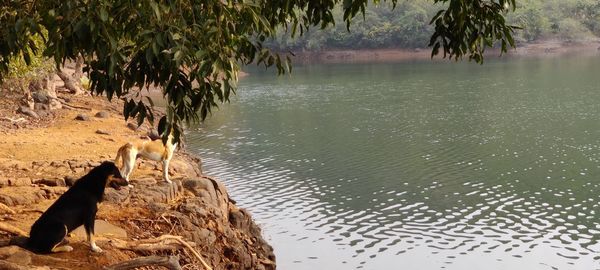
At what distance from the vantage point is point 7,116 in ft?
89.1

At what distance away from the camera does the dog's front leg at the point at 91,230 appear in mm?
9258

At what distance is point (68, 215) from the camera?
9.05 meters

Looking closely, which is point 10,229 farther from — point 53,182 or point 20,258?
point 53,182

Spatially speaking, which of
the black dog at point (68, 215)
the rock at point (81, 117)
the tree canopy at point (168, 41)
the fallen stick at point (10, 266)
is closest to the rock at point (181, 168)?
the black dog at point (68, 215)

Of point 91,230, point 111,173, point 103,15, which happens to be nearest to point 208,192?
point 111,173

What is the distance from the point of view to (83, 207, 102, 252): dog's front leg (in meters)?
9.26

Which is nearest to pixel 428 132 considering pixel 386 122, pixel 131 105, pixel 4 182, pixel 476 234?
pixel 386 122

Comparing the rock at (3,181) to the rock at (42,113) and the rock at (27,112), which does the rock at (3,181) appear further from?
the rock at (42,113)

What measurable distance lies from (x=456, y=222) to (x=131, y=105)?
58.2ft

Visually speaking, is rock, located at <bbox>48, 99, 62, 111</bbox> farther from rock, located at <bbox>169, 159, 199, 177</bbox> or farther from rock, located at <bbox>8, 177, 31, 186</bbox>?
rock, located at <bbox>8, 177, 31, 186</bbox>

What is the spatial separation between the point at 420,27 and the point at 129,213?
346 ft

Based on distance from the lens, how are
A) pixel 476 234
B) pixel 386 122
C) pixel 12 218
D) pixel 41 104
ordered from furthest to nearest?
pixel 386 122, pixel 41 104, pixel 476 234, pixel 12 218

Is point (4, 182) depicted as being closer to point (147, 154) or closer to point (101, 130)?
point (147, 154)

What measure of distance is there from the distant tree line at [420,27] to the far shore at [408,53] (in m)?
1.08
